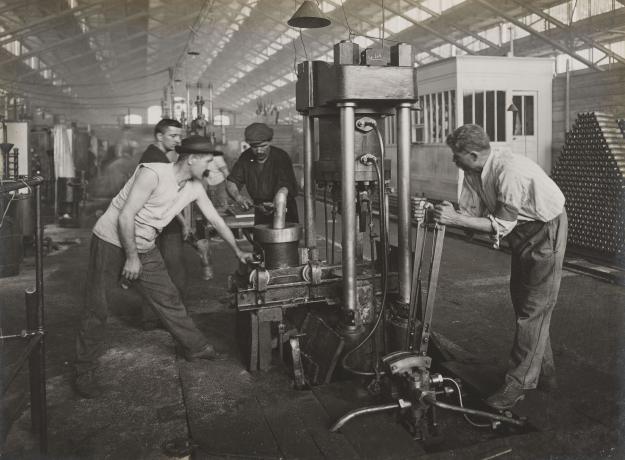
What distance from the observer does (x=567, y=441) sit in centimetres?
233

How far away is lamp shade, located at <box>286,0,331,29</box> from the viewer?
5660mm

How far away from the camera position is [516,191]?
2525 mm

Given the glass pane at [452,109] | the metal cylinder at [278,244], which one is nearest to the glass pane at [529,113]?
the glass pane at [452,109]

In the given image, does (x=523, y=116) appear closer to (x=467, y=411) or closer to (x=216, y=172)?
(x=216, y=172)

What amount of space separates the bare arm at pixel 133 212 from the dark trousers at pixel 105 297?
0.12 m

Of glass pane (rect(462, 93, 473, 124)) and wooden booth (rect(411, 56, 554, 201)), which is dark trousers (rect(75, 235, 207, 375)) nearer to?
wooden booth (rect(411, 56, 554, 201))

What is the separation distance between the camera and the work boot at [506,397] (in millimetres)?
2559

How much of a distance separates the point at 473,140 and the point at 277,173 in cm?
212

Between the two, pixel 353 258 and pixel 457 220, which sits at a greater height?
pixel 457 220

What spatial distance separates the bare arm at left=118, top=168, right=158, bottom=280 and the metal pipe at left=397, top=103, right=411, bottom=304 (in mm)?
1336

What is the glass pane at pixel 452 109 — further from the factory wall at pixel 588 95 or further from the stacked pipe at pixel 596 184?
the stacked pipe at pixel 596 184

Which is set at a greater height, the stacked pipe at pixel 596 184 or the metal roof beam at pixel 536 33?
the metal roof beam at pixel 536 33

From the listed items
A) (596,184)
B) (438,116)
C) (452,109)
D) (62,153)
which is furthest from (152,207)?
(62,153)

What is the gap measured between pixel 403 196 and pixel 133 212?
1.45 m
